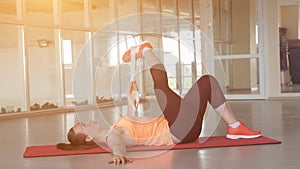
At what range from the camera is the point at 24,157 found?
3.00 metres

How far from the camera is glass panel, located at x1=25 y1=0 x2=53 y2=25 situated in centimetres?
701

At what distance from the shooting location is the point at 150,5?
10156 mm

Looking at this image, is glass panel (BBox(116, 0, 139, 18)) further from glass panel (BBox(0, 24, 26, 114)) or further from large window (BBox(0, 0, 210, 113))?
glass panel (BBox(0, 24, 26, 114))

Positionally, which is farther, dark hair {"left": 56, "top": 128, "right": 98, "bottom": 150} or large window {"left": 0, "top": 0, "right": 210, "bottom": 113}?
large window {"left": 0, "top": 0, "right": 210, "bottom": 113}

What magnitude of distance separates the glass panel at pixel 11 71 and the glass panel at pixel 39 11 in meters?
0.32

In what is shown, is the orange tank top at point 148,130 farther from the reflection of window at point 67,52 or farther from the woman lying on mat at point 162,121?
the reflection of window at point 67,52

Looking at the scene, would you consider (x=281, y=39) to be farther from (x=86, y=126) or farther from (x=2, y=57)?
(x=86, y=126)

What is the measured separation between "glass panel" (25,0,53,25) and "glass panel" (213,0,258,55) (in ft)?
10.5

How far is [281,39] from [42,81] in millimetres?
4276

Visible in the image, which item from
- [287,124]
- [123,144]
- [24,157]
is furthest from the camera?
[287,124]

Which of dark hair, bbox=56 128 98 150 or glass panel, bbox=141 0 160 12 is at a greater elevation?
glass panel, bbox=141 0 160 12

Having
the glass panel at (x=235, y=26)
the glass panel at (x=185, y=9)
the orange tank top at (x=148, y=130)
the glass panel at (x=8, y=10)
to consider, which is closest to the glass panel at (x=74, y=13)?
the glass panel at (x=8, y=10)

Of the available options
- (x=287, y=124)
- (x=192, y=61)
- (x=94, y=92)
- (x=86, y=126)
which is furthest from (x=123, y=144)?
(x=192, y=61)

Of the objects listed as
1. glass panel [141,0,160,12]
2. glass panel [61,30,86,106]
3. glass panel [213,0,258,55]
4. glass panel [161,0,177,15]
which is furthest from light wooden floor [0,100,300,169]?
glass panel [161,0,177,15]
